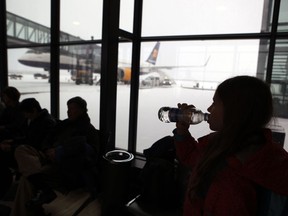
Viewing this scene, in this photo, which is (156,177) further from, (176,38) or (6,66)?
(6,66)

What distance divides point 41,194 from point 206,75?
7.29ft

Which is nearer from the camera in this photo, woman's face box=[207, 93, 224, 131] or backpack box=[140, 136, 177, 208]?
woman's face box=[207, 93, 224, 131]

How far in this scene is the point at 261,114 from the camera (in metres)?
0.74

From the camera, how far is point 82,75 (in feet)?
11.7

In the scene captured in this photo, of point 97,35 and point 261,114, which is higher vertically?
point 97,35

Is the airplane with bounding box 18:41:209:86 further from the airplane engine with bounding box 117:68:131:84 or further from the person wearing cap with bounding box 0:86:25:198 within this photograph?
the person wearing cap with bounding box 0:86:25:198

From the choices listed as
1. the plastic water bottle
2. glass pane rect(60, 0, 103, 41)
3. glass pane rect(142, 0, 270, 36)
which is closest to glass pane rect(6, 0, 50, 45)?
glass pane rect(60, 0, 103, 41)

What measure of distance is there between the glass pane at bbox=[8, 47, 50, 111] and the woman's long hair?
11.8 feet

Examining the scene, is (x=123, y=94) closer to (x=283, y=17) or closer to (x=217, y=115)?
(x=283, y=17)

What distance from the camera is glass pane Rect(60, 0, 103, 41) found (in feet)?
10.4

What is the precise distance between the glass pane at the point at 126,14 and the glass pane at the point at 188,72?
1.07 feet

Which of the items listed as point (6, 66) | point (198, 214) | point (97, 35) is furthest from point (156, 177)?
point (6, 66)

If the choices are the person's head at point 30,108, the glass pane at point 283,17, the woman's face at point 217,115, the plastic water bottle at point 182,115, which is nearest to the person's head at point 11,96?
the person's head at point 30,108

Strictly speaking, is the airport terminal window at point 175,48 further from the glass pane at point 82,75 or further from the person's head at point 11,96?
the person's head at point 11,96
